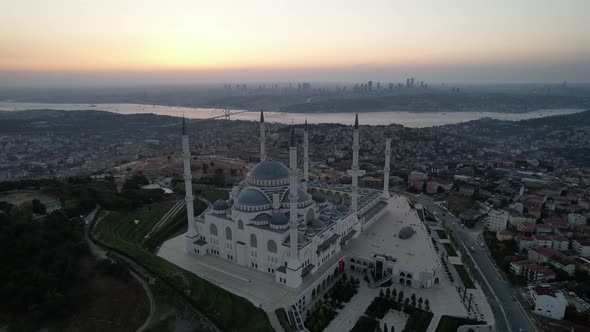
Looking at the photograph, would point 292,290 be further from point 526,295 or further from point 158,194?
point 158,194

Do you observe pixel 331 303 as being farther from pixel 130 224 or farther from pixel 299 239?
pixel 130 224

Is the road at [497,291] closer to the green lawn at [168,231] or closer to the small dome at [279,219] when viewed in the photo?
the small dome at [279,219]

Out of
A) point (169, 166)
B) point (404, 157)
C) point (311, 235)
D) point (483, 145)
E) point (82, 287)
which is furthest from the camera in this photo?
point (483, 145)

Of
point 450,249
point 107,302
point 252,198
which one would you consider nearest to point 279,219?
point 252,198

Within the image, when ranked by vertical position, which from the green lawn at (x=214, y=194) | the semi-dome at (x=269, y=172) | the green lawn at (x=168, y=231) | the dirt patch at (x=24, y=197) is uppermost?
the semi-dome at (x=269, y=172)

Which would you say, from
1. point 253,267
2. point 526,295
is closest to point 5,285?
point 253,267

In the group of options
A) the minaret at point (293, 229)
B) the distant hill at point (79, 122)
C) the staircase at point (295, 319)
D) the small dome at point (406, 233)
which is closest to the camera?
the staircase at point (295, 319)

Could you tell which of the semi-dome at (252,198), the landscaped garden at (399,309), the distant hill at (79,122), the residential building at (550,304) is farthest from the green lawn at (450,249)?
the distant hill at (79,122)
